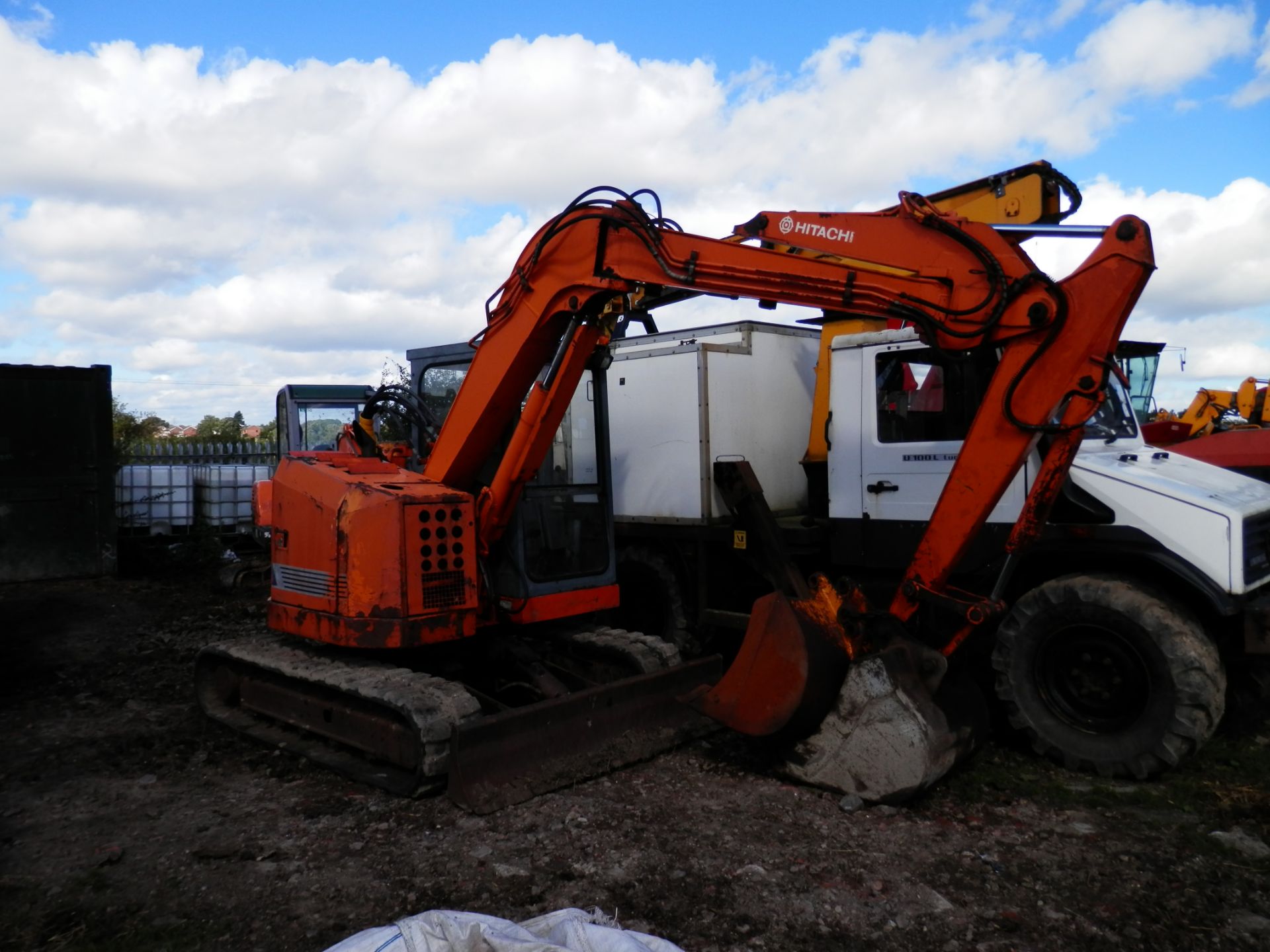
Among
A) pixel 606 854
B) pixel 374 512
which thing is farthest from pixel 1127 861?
pixel 374 512

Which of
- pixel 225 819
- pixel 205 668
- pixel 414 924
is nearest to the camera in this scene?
pixel 414 924

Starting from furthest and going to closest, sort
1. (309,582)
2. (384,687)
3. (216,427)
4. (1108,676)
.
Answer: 1. (216,427)
2. (309,582)
3. (1108,676)
4. (384,687)

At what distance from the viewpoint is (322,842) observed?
4.33 metres

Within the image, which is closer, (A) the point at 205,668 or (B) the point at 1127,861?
(B) the point at 1127,861

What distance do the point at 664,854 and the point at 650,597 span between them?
3.74 m

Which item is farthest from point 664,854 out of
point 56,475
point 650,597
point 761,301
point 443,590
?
point 56,475

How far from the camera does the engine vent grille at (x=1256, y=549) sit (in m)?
5.02

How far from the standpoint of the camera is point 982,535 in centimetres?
596

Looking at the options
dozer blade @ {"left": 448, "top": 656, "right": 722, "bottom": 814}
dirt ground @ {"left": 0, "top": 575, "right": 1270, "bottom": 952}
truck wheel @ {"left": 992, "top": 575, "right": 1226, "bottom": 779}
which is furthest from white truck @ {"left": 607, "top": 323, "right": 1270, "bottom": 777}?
dozer blade @ {"left": 448, "top": 656, "right": 722, "bottom": 814}

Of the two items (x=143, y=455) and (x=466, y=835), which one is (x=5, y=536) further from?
(x=466, y=835)

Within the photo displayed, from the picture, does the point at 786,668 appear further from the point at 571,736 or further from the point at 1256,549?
the point at 1256,549

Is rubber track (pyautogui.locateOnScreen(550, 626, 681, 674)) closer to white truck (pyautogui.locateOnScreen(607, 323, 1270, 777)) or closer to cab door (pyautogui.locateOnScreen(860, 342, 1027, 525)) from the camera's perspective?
white truck (pyautogui.locateOnScreen(607, 323, 1270, 777))

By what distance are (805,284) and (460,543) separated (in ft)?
7.65

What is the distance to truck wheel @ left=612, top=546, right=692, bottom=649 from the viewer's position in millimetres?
7570
